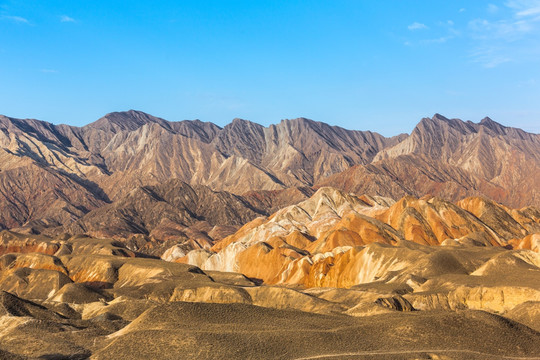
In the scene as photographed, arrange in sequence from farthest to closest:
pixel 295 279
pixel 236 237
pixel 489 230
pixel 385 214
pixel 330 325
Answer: pixel 236 237 < pixel 385 214 < pixel 489 230 < pixel 295 279 < pixel 330 325

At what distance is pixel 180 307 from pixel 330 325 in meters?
14.0

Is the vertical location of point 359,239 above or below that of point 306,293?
above

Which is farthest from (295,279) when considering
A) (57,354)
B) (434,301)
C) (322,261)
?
(57,354)

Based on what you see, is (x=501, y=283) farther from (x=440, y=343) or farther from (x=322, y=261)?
(x=322, y=261)

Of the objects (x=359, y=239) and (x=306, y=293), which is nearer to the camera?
(x=306, y=293)

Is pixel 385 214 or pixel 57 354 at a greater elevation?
pixel 385 214

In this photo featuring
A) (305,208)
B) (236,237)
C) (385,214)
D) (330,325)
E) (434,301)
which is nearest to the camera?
(330,325)

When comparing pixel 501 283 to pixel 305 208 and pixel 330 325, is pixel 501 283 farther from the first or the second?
pixel 305 208

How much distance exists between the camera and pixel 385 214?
172625 mm

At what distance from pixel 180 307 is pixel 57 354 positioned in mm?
12449

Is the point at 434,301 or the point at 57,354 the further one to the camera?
the point at 434,301

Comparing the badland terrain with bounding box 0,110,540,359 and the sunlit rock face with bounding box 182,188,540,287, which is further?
the sunlit rock face with bounding box 182,188,540,287

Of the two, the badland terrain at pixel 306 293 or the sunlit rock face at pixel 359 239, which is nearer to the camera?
the badland terrain at pixel 306 293

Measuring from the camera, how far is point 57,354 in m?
52.9
